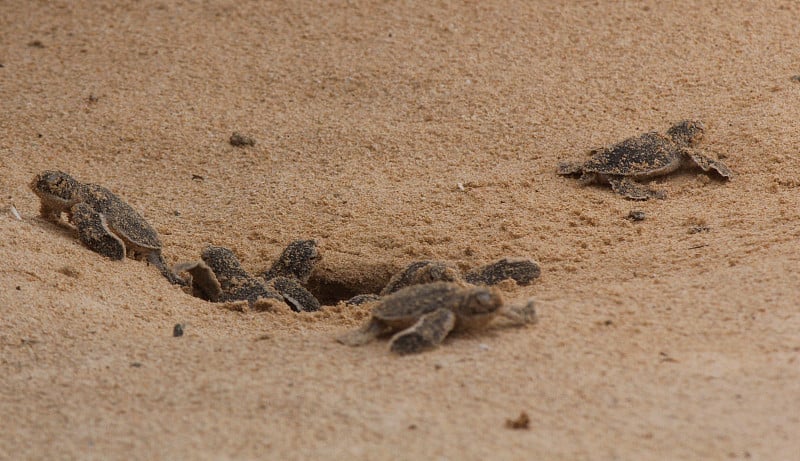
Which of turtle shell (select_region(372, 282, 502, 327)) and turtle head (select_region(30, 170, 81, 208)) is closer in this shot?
turtle shell (select_region(372, 282, 502, 327))

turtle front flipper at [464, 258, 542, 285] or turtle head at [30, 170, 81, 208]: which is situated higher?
turtle front flipper at [464, 258, 542, 285]

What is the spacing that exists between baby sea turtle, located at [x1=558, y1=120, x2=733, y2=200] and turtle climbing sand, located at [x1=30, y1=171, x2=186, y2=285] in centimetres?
246

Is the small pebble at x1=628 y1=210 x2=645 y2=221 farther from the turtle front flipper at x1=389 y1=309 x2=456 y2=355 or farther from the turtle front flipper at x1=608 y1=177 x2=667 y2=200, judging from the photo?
the turtle front flipper at x1=389 y1=309 x2=456 y2=355

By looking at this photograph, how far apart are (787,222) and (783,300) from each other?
3.39 feet

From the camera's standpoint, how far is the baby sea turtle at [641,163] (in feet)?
17.0

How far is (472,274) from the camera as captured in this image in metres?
4.30

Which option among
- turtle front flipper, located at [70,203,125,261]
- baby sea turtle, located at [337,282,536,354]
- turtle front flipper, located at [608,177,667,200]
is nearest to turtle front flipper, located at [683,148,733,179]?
turtle front flipper, located at [608,177,667,200]

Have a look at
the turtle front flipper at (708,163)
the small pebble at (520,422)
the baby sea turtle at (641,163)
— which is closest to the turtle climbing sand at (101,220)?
the small pebble at (520,422)

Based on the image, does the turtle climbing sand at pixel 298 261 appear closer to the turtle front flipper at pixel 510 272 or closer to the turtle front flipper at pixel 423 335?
the turtle front flipper at pixel 510 272

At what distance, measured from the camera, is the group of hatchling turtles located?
11.5 ft

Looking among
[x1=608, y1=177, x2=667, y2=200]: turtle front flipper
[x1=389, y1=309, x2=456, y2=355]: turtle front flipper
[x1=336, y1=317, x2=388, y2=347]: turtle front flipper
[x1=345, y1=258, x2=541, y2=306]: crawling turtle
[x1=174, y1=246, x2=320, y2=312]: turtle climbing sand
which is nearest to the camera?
[x1=389, y1=309, x2=456, y2=355]: turtle front flipper

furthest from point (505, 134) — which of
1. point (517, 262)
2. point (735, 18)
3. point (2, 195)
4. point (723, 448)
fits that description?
point (723, 448)

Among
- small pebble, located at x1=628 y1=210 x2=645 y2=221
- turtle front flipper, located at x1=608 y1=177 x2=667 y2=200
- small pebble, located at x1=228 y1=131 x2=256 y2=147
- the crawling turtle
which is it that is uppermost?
turtle front flipper, located at x1=608 y1=177 x2=667 y2=200

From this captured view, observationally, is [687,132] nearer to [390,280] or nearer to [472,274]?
[472,274]
